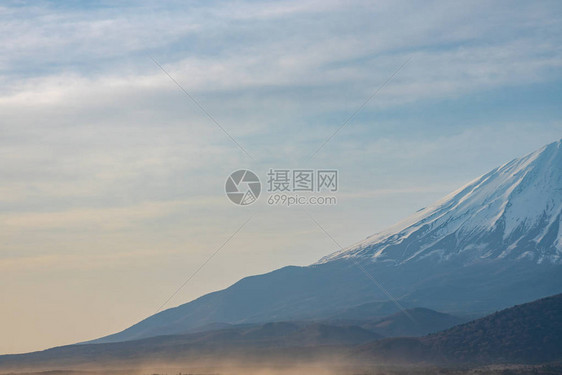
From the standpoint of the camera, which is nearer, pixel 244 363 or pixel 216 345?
pixel 244 363

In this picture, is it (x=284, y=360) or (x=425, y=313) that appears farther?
→ (x=425, y=313)

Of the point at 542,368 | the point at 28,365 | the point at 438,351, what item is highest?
the point at 542,368

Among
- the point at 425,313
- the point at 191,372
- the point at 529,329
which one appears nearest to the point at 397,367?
the point at 529,329

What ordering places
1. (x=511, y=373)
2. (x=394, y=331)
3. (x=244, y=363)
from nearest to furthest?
(x=511, y=373) → (x=244, y=363) → (x=394, y=331)

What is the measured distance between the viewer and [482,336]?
111m

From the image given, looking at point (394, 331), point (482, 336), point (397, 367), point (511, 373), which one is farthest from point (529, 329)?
point (394, 331)

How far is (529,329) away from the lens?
10981 centimetres

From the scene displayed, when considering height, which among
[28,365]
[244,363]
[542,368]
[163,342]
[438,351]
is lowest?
[163,342]

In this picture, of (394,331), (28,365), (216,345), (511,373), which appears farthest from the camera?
(394,331)

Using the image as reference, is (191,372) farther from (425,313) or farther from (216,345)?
(425,313)

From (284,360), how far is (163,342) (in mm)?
59002

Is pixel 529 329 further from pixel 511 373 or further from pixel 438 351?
pixel 511 373

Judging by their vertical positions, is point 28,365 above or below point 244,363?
below

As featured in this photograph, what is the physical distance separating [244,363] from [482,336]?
111 ft
